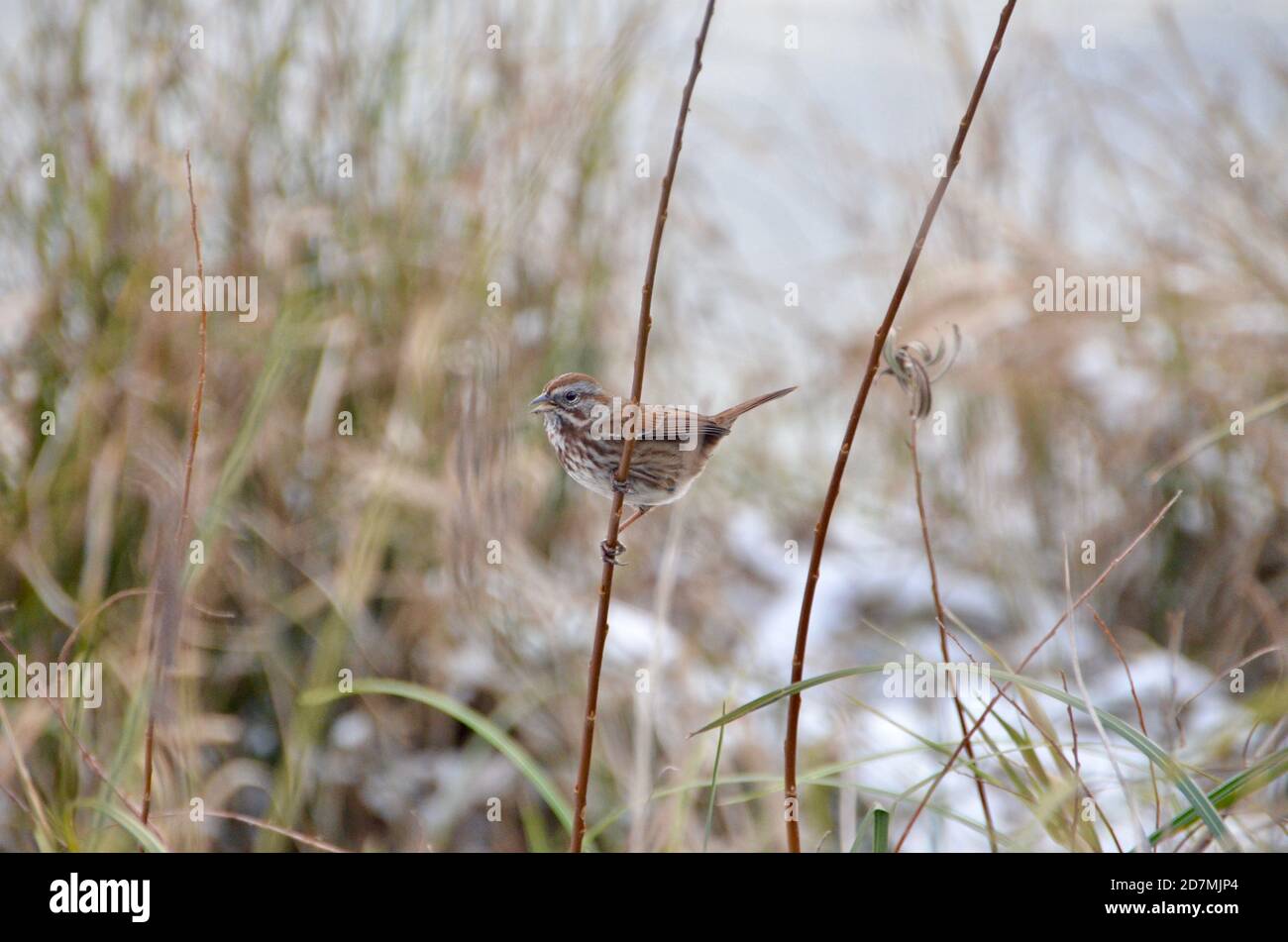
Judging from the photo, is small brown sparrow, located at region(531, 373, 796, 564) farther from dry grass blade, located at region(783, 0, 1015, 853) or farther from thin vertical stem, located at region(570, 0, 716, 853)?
dry grass blade, located at region(783, 0, 1015, 853)

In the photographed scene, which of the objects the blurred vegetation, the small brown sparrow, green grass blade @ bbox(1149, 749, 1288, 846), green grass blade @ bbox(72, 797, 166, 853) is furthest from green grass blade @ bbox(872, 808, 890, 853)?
the blurred vegetation

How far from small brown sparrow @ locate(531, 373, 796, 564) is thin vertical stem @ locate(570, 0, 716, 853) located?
0.39 feet

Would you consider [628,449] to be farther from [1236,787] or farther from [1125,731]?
[1236,787]

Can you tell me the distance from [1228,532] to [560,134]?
2.75 meters

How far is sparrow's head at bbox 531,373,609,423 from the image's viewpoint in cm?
145

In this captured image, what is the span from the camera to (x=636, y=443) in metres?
1.35

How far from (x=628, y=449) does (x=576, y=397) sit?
0.31 meters

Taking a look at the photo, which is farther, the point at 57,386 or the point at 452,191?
the point at 452,191
